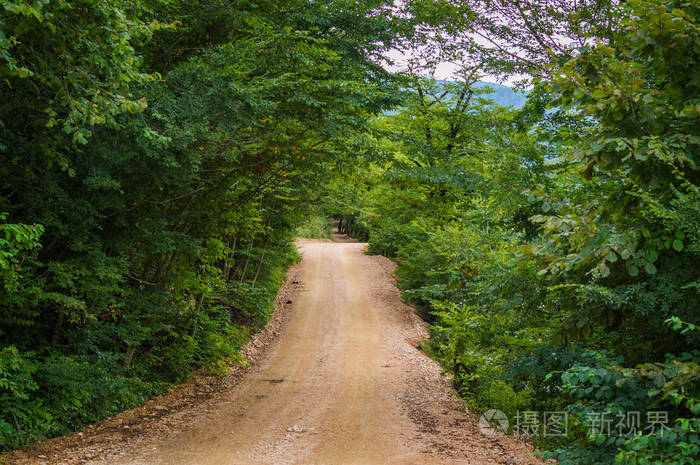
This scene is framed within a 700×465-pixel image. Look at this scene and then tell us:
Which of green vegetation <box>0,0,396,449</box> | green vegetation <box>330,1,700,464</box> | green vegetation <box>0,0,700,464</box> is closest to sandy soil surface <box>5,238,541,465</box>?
green vegetation <box>0,0,700,464</box>

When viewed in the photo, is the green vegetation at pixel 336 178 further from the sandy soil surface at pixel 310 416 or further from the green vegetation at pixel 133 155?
the sandy soil surface at pixel 310 416

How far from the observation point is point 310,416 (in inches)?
328

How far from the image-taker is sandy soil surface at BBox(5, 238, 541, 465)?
20.5ft

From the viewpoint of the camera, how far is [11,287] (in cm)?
559

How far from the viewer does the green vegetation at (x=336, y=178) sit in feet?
11.1

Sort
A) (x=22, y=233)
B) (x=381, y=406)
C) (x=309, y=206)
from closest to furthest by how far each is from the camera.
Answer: (x=22, y=233)
(x=381, y=406)
(x=309, y=206)

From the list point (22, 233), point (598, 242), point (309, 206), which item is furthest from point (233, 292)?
point (598, 242)

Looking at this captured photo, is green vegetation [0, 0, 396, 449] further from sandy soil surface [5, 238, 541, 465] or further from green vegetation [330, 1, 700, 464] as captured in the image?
green vegetation [330, 1, 700, 464]

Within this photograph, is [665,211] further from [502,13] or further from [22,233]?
[502,13]

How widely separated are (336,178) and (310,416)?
6.01 metres

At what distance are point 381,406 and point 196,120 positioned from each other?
20.4ft

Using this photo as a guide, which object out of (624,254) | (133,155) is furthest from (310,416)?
(624,254)

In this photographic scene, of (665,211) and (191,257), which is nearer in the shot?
(665,211)

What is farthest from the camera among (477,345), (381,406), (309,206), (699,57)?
(309,206)
